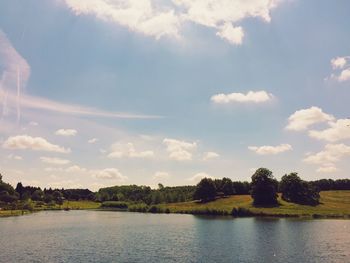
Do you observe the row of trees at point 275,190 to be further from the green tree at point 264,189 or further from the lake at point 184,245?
the lake at point 184,245

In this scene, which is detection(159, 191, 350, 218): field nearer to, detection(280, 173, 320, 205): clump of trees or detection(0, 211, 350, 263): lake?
detection(280, 173, 320, 205): clump of trees

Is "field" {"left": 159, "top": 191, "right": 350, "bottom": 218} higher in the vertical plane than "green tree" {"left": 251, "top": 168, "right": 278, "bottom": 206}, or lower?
lower

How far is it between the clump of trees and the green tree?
19.6 ft

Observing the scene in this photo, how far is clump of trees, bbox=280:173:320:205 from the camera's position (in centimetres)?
18725

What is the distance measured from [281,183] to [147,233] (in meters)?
106

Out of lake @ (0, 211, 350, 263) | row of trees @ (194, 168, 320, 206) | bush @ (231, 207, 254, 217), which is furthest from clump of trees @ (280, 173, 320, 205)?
lake @ (0, 211, 350, 263)

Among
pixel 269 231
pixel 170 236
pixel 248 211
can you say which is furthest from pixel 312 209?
pixel 170 236

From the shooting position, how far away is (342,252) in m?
75.5

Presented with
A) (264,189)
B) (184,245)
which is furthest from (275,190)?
(184,245)

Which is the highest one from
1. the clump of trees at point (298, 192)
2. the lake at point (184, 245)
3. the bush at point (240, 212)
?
the clump of trees at point (298, 192)

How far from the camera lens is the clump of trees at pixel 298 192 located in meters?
187

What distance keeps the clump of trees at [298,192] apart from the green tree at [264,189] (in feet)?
19.6

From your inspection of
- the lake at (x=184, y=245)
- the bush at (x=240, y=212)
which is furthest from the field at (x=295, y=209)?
the lake at (x=184, y=245)

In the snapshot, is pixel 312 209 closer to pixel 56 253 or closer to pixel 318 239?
pixel 318 239
